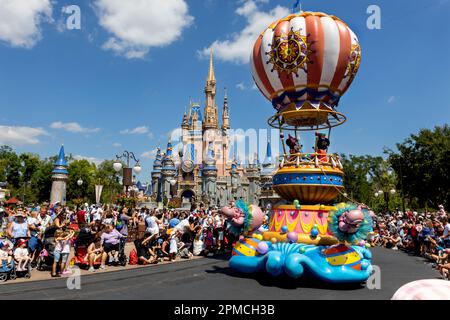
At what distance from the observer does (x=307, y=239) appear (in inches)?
324

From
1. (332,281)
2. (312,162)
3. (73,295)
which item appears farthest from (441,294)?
Result: (312,162)

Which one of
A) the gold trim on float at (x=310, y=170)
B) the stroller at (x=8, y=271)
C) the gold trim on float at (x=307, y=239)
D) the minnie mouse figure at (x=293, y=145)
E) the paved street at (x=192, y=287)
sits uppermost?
the minnie mouse figure at (x=293, y=145)

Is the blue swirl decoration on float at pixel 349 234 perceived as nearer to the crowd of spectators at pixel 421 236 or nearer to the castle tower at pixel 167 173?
the crowd of spectators at pixel 421 236

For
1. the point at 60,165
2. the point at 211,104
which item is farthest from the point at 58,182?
the point at 211,104

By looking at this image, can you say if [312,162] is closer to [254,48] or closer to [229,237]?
[254,48]

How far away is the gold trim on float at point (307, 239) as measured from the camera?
792cm

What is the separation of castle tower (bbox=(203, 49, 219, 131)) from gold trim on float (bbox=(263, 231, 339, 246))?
7051 centimetres

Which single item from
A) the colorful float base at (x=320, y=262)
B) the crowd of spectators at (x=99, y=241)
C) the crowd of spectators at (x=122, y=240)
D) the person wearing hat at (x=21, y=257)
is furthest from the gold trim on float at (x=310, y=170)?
the person wearing hat at (x=21, y=257)

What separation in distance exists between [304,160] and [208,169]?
1739 inches

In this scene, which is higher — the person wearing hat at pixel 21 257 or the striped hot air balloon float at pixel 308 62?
the striped hot air balloon float at pixel 308 62

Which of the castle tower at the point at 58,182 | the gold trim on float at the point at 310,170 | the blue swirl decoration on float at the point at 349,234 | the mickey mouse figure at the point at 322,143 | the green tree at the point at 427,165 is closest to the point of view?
the blue swirl decoration on float at the point at 349,234

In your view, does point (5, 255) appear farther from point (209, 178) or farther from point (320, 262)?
point (209, 178)

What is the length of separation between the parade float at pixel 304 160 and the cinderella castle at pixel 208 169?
91.7ft

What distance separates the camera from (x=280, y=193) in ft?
32.2
